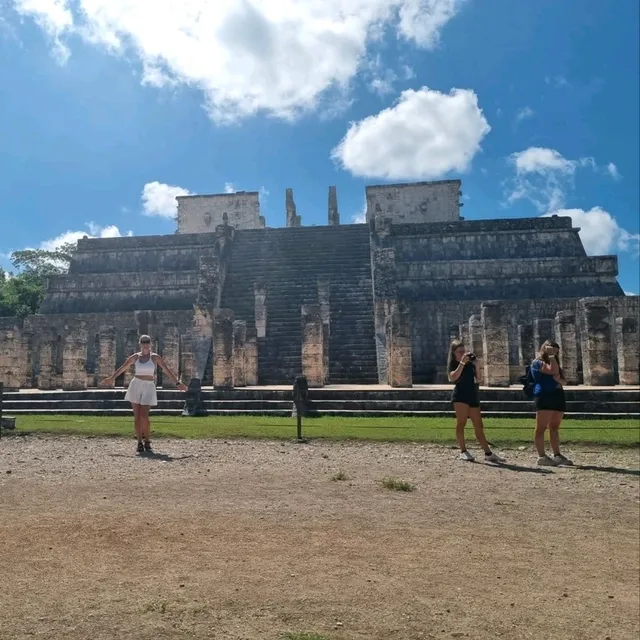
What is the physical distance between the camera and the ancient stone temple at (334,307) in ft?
47.4

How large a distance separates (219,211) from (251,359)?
25.0 meters

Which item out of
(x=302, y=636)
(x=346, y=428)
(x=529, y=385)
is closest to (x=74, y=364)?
(x=346, y=428)

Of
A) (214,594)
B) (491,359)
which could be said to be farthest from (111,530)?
(491,359)

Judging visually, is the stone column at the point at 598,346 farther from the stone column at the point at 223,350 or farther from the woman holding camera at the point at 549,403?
the stone column at the point at 223,350

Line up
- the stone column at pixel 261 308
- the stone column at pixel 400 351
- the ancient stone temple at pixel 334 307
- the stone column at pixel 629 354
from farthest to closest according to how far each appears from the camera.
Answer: the stone column at pixel 261 308, the ancient stone temple at pixel 334 307, the stone column at pixel 629 354, the stone column at pixel 400 351

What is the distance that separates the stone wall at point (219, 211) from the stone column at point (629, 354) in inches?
1109

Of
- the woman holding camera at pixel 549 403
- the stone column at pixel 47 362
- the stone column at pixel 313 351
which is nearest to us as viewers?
the woman holding camera at pixel 549 403

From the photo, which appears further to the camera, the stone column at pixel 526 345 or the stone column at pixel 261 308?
the stone column at pixel 261 308

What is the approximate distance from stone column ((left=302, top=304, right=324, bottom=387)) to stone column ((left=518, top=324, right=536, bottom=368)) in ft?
17.0

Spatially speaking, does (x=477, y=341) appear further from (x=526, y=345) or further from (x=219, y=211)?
(x=219, y=211)

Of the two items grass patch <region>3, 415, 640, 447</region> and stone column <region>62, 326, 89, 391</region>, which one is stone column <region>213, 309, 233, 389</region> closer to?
grass patch <region>3, 415, 640, 447</region>

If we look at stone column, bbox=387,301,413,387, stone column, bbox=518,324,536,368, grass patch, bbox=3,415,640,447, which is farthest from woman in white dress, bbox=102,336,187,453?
stone column, bbox=518,324,536,368

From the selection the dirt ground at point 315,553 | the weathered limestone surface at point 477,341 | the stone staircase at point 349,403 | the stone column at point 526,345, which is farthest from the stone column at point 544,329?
the dirt ground at point 315,553

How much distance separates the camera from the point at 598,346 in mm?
13555
